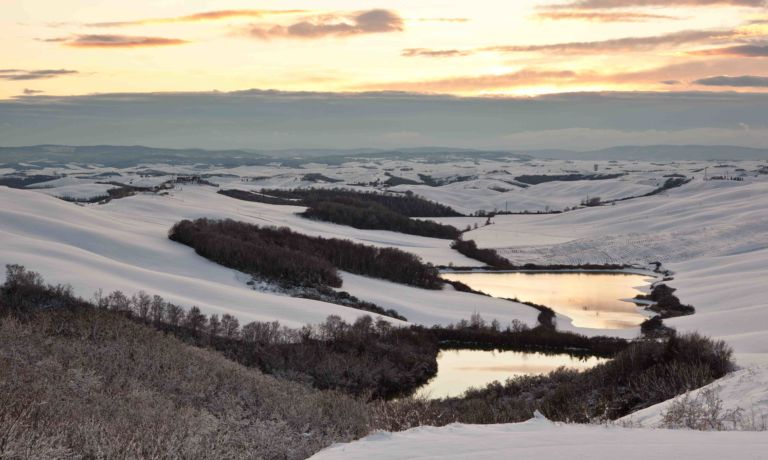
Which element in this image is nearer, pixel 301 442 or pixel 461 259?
pixel 301 442

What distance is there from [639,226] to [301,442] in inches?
3699

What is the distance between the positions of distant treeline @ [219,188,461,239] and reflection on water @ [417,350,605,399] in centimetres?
6088

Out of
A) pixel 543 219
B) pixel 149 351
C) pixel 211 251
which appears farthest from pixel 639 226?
pixel 149 351

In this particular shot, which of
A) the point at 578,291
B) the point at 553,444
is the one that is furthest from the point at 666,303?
the point at 553,444

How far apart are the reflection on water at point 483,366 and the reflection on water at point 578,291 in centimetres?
850

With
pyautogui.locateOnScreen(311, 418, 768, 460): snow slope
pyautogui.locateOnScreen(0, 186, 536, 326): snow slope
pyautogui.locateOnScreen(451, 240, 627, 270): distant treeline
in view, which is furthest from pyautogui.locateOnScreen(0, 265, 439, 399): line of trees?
pyautogui.locateOnScreen(451, 240, 627, 270): distant treeline

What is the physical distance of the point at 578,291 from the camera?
6512cm

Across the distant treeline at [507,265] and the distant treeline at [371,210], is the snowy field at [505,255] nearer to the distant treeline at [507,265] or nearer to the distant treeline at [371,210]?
the distant treeline at [507,265]

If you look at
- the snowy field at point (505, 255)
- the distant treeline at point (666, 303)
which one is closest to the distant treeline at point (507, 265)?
the snowy field at point (505, 255)

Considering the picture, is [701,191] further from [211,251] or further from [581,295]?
[211,251]

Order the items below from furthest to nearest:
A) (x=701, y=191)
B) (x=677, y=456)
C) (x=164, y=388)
A: (x=701, y=191)
(x=164, y=388)
(x=677, y=456)

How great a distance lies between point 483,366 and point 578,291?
2845 cm

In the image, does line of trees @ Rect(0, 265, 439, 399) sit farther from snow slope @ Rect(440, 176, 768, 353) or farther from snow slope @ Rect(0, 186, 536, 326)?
snow slope @ Rect(440, 176, 768, 353)

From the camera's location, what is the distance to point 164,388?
63.4 feet
